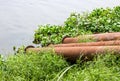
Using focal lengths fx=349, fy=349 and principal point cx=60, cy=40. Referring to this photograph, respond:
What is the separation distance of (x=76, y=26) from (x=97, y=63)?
3986 mm

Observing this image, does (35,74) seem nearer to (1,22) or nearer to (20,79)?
(20,79)

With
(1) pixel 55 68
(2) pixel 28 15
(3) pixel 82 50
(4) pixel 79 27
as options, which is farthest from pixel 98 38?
(2) pixel 28 15

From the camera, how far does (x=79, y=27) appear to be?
27.2ft

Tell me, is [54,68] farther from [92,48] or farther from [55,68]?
[92,48]

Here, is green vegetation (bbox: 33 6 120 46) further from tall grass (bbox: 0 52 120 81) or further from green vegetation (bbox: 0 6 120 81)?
tall grass (bbox: 0 52 120 81)

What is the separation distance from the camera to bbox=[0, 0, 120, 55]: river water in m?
8.06

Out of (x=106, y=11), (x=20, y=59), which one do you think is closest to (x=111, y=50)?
(x=20, y=59)

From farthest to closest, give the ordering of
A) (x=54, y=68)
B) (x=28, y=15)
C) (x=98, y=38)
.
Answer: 1. (x=28, y=15)
2. (x=98, y=38)
3. (x=54, y=68)

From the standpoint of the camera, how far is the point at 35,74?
4848 millimetres

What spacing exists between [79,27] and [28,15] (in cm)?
173

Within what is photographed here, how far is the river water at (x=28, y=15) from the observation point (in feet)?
26.4

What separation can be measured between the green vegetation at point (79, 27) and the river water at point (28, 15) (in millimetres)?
312

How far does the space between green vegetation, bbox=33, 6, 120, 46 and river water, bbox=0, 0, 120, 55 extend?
312 mm

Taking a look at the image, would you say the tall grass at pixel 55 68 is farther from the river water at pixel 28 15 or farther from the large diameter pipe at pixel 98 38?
the river water at pixel 28 15
